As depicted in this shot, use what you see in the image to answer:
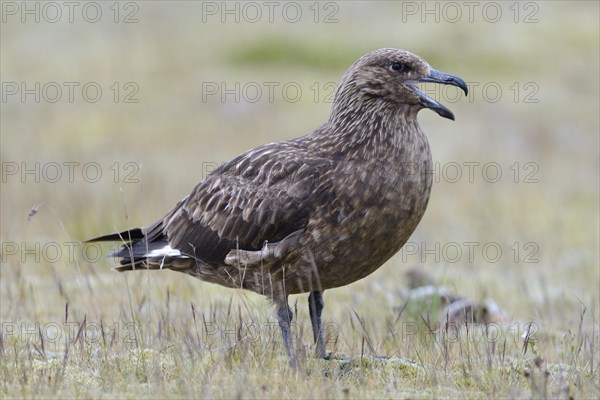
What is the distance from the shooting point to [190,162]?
18109 millimetres

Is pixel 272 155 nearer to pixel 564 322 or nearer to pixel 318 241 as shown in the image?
pixel 318 241

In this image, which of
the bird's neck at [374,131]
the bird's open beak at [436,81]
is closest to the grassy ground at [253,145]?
the bird's neck at [374,131]

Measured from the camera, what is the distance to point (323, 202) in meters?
5.59

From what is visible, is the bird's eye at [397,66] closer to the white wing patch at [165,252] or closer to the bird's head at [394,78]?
the bird's head at [394,78]

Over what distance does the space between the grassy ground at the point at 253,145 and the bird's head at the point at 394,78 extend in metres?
1.26

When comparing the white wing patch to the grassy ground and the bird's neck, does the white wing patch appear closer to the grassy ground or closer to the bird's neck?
the grassy ground

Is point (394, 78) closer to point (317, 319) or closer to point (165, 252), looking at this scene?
point (317, 319)

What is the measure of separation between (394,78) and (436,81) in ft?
0.90

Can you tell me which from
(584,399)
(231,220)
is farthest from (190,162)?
(584,399)

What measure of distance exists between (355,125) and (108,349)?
82.5 inches

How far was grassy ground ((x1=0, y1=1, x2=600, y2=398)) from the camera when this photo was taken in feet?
17.1

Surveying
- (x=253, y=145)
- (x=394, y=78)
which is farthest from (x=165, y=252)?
(x=253, y=145)

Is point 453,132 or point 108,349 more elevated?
point 453,132

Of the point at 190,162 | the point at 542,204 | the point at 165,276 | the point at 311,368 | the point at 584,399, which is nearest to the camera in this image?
the point at 584,399
